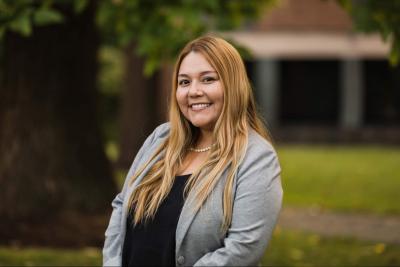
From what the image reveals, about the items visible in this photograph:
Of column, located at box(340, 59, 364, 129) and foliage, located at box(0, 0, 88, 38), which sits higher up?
foliage, located at box(0, 0, 88, 38)

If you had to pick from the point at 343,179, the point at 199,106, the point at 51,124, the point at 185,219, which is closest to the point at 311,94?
the point at 343,179

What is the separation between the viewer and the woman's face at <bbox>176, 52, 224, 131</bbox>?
366 centimetres

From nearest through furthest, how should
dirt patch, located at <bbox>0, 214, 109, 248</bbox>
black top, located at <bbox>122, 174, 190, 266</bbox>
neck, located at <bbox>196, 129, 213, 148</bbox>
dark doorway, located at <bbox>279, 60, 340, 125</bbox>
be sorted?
1. black top, located at <bbox>122, 174, 190, 266</bbox>
2. neck, located at <bbox>196, 129, 213, 148</bbox>
3. dirt patch, located at <bbox>0, 214, 109, 248</bbox>
4. dark doorway, located at <bbox>279, 60, 340, 125</bbox>

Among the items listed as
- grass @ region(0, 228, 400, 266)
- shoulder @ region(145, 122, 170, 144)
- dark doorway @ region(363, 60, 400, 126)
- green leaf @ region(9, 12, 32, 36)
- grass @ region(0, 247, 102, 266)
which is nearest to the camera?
shoulder @ region(145, 122, 170, 144)

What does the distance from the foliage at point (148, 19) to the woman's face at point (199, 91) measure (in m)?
2.97

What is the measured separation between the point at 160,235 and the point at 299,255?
15.3ft

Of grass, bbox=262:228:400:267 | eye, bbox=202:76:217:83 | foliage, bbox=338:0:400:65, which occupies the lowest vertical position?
grass, bbox=262:228:400:267

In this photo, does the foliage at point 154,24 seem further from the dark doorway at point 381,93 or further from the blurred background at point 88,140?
the dark doorway at point 381,93

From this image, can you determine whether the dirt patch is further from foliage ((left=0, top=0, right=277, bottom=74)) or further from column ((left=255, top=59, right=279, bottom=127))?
column ((left=255, top=59, right=279, bottom=127))

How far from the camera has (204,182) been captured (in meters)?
3.54

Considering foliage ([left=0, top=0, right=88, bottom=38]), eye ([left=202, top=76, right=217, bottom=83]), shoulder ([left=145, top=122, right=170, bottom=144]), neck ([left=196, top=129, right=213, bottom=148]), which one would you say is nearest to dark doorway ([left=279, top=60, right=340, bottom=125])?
foliage ([left=0, top=0, right=88, bottom=38])

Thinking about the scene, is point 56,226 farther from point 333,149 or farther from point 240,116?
point 333,149

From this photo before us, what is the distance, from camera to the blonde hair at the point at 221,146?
3.54 meters

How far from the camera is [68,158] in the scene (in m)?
8.97
